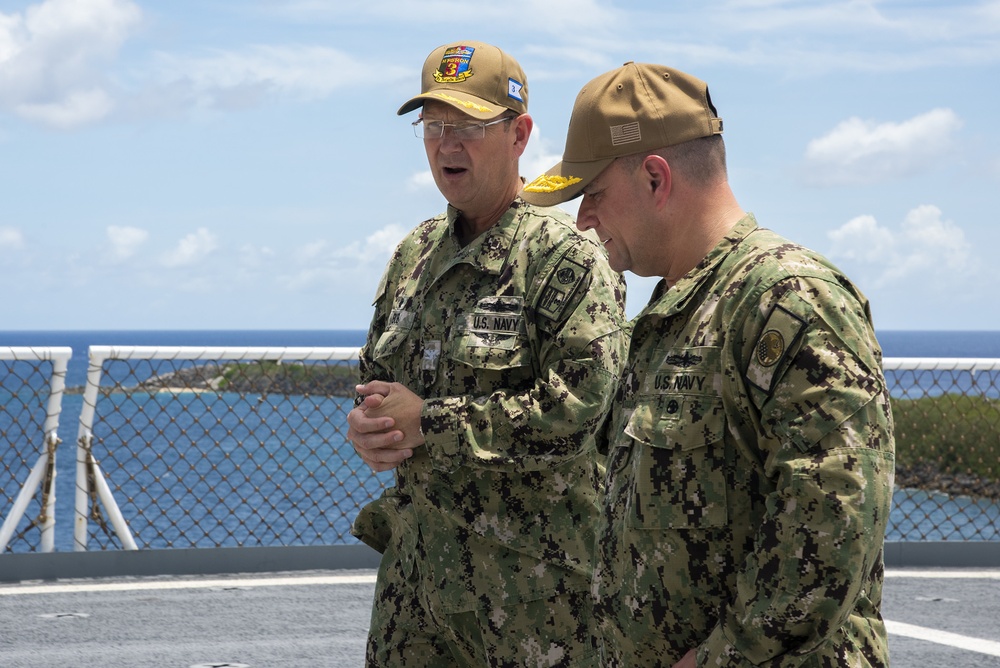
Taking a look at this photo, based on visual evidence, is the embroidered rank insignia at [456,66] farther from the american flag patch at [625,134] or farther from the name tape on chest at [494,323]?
the american flag patch at [625,134]

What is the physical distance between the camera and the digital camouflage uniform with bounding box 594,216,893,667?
1.49 metres

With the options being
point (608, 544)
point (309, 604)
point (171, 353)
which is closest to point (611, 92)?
point (608, 544)

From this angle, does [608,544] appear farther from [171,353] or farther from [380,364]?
[171,353]

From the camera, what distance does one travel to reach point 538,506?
2.50 meters

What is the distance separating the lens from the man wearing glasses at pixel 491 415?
7.97ft

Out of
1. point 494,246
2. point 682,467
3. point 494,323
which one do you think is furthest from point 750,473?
point 494,246

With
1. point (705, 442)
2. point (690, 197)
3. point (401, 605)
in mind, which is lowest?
point (401, 605)

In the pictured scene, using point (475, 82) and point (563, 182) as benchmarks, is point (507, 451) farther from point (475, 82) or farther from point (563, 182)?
point (475, 82)

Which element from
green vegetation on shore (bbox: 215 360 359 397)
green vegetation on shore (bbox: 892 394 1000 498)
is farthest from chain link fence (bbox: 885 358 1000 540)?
green vegetation on shore (bbox: 215 360 359 397)

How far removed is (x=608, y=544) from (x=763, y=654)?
0.34 m

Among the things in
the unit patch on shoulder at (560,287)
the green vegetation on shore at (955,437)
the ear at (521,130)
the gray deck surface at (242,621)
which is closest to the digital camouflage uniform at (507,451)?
the unit patch on shoulder at (560,287)

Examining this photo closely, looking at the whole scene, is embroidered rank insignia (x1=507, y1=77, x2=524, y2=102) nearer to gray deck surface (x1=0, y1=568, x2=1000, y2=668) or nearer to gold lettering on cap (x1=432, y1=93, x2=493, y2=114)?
gold lettering on cap (x1=432, y1=93, x2=493, y2=114)

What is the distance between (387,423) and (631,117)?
100 cm

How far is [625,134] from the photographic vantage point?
5.79 feet
